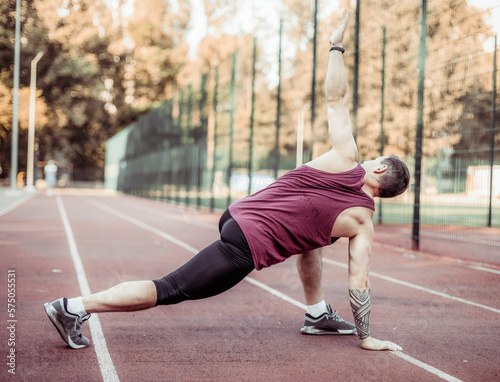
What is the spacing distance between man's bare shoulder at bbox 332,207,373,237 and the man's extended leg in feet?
1.97

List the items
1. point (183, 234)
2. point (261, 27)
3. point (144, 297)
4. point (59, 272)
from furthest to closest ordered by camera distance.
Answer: point (261, 27) → point (183, 234) → point (59, 272) → point (144, 297)

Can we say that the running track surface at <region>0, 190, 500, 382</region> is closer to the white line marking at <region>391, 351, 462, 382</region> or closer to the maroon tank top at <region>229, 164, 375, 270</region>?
the white line marking at <region>391, 351, 462, 382</region>

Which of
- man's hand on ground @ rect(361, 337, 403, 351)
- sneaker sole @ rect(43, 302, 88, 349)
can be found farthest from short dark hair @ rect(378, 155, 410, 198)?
sneaker sole @ rect(43, 302, 88, 349)

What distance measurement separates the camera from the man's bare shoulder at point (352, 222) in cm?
406

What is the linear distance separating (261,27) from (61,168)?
28446 millimetres

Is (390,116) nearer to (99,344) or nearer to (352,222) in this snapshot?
(352,222)

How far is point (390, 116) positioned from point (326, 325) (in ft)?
39.9

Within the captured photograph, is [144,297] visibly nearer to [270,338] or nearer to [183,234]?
[270,338]

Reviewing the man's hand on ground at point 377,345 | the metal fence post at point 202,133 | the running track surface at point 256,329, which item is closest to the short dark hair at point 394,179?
the man's hand on ground at point 377,345

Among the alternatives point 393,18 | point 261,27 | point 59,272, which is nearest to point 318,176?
point 59,272

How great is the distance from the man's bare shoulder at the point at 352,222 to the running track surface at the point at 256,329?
0.83m

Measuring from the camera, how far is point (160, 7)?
5822 centimetres

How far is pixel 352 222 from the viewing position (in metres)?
4.11

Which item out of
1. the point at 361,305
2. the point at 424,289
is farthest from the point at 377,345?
the point at 424,289
